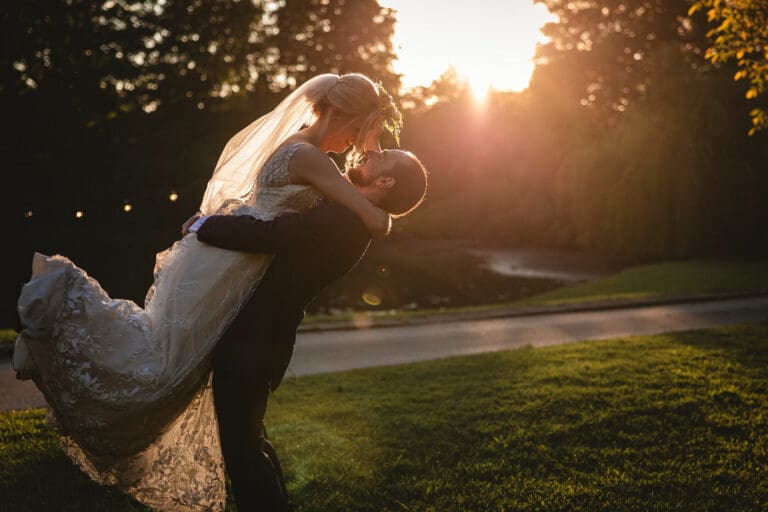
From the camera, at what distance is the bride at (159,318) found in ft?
8.33

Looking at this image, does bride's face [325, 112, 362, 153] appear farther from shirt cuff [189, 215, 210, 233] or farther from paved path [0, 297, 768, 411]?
paved path [0, 297, 768, 411]

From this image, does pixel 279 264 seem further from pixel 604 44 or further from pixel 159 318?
pixel 604 44

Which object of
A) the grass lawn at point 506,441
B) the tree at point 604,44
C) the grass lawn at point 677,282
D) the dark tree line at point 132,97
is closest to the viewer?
the grass lawn at point 506,441

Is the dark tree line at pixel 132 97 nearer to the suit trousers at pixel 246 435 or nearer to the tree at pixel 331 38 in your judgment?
the tree at pixel 331 38

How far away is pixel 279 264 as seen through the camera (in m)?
2.61

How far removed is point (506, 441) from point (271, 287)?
306cm

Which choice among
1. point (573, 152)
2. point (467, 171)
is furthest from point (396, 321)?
point (467, 171)

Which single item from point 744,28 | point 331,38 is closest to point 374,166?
point 744,28

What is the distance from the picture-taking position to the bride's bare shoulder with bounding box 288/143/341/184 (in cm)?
255

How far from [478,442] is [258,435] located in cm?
275

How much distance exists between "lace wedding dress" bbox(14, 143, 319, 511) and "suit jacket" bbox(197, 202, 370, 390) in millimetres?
107

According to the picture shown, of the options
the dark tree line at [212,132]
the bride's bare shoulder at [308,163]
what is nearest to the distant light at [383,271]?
the dark tree line at [212,132]

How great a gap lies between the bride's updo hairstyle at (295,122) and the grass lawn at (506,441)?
1.97 m

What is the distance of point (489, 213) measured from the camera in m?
38.7
